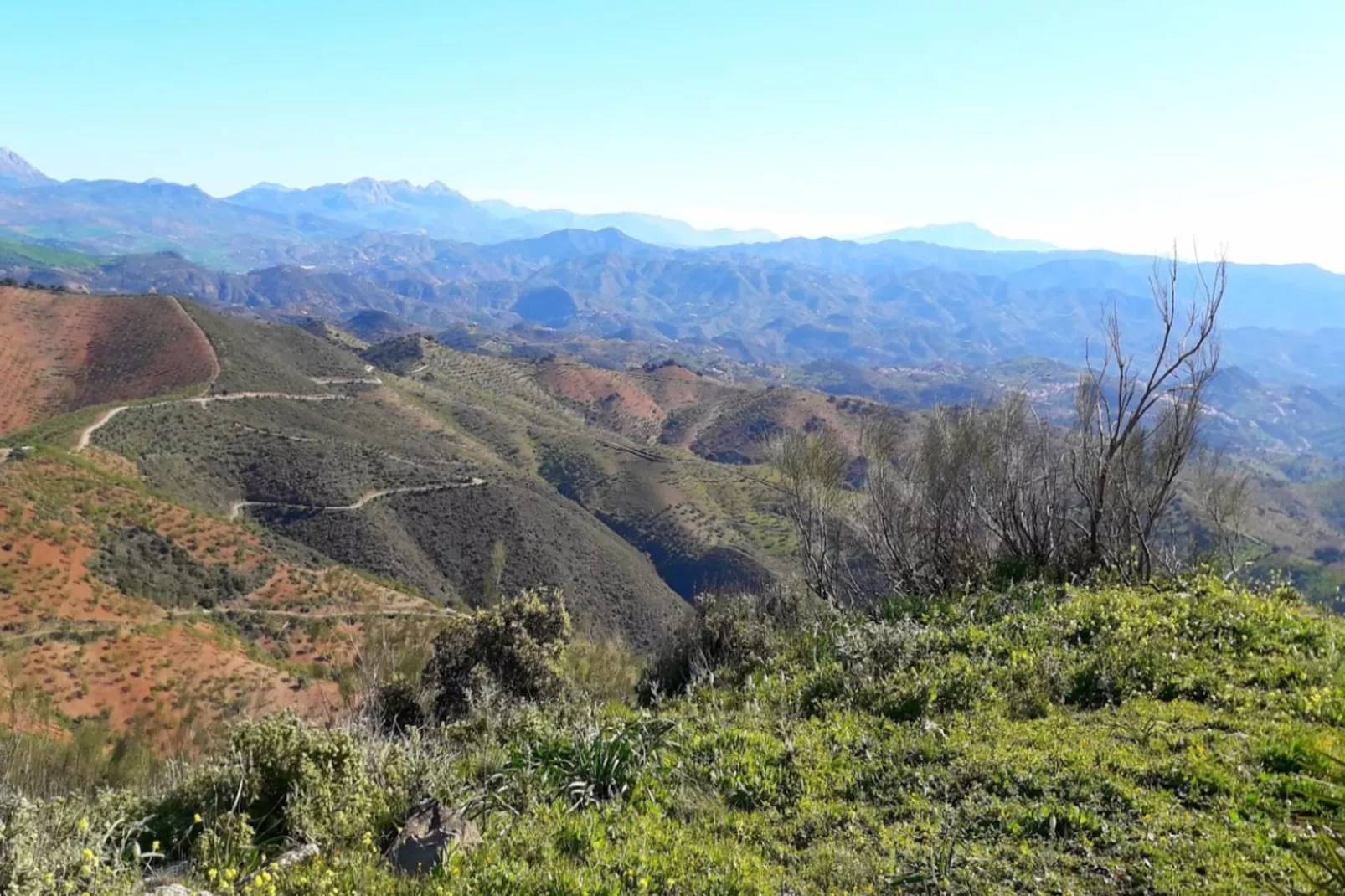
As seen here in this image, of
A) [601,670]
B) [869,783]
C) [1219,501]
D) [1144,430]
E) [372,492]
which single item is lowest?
[372,492]

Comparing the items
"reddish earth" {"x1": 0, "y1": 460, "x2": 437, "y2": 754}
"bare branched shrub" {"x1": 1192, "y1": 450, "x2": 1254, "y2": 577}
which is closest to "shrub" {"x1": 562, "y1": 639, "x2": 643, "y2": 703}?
"reddish earth" {"x1": 0, "y1": 460, "x2": 437, "y2": 754}

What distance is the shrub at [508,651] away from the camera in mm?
14570

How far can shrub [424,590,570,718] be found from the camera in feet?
47.8

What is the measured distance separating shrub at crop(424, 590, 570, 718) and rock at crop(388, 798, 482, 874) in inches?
367

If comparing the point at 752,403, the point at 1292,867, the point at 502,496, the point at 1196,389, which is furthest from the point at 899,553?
the point at 752,403

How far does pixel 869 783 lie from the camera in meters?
5.24

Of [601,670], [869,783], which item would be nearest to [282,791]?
[869,783]

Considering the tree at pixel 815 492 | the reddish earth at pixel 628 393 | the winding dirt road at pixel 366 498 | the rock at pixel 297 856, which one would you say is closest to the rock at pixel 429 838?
the rock at pixel 297 856

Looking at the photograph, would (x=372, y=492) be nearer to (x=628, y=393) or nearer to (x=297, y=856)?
(x=297, y=856)

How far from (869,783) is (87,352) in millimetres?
80745

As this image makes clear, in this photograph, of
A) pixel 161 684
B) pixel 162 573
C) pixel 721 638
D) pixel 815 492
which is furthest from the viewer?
pixel 162 573

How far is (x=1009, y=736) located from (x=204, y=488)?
48.8 meters

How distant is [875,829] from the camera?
4.64 meters

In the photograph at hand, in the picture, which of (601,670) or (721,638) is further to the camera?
(601,670)
